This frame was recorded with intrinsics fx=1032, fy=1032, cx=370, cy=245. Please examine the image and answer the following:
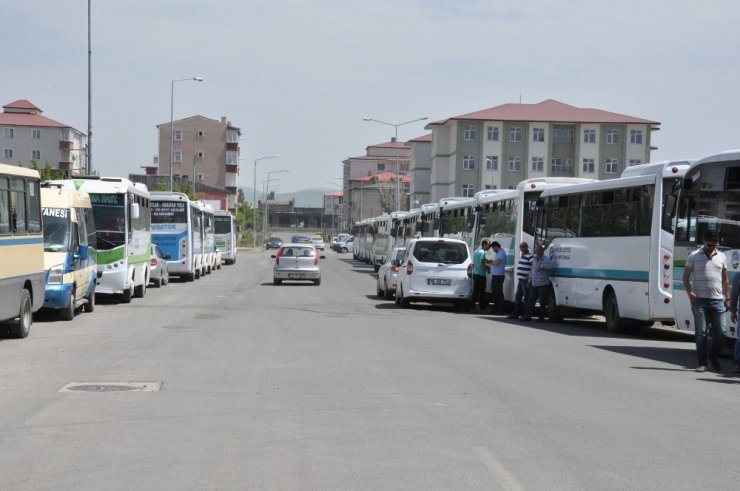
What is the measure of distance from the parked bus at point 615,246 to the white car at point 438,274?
2.18m

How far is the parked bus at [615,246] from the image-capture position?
1922cm

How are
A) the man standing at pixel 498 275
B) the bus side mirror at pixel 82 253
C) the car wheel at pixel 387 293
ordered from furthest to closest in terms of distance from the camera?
1. the car wheel at pixel 387 293
2. the man standing at pixel 498 275
3. the bus side mirror at pixel 82 253

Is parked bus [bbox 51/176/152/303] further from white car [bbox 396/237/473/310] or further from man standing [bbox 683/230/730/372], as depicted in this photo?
man standing [bbox 683/230/730/372]

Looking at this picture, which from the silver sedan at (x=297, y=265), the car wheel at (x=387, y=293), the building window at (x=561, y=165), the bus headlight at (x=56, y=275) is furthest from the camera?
the building window at (x=561, y=165)

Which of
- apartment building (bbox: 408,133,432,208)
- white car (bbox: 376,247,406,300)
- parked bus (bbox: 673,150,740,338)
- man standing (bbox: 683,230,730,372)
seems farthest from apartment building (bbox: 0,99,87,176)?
man standing (bbox: 683,230,730,372)

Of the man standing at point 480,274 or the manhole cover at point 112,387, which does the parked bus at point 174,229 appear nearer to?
the man standing at point 480,274

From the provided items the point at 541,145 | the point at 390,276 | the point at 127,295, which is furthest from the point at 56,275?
the point at 541,145

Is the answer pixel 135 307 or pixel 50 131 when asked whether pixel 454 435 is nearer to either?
Answer: pixel 135 307

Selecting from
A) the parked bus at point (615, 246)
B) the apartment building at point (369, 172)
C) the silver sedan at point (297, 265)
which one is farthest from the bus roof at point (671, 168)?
the apartment building at point (369, 172)

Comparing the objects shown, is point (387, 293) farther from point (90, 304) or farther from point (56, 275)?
point (56, 275)

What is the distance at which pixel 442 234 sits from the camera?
1571 inches

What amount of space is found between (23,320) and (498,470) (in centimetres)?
1155

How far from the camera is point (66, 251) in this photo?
2109 centimetres

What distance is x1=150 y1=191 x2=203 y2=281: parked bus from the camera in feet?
131
